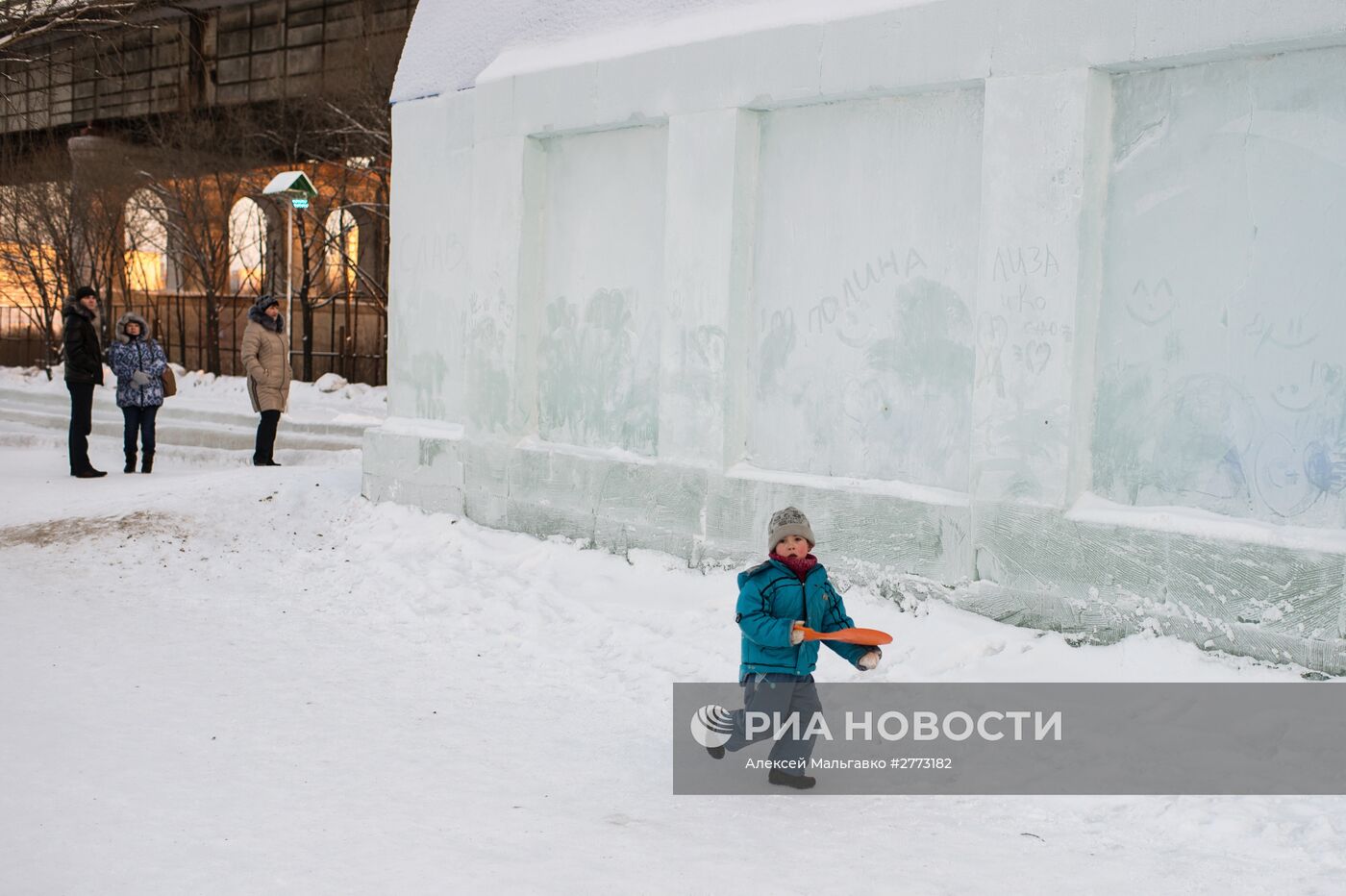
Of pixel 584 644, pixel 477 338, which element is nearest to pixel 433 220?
pixel 477 338

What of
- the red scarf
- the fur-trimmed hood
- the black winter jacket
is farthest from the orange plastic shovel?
the black winter jacket

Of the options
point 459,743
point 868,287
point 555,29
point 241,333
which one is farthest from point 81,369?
point 241,333

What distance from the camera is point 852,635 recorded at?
15.7ft

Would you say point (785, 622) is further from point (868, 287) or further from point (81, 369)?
point (81, 369)

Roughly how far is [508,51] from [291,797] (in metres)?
6.67

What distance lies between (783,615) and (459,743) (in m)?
1.63

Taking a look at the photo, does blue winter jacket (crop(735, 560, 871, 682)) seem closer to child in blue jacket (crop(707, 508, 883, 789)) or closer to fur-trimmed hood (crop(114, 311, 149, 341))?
child in blue jacket (crop(707, 508, 883, 789))

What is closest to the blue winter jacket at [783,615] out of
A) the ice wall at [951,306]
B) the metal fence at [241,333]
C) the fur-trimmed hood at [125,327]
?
the ice wall at [951,306]

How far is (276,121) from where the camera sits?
26.9 meters

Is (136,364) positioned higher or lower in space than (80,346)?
lower

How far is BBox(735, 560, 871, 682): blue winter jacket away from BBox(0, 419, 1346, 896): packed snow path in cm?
53

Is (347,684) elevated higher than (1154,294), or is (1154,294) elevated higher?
(1154,294)

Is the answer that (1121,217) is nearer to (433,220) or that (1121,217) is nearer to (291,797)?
(291,797)

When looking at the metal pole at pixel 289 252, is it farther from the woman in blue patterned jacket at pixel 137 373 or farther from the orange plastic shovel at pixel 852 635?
the orange plastic shovel at pixel 852 635
